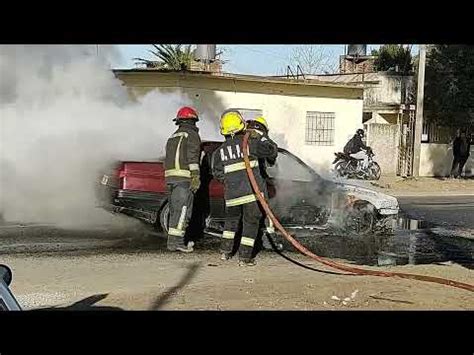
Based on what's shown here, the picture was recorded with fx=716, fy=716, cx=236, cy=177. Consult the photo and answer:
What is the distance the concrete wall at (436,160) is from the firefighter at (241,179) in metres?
19.6

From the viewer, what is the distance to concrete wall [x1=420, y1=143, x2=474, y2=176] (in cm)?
2742

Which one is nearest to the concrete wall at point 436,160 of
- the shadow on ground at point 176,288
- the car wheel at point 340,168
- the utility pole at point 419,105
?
the utility pole at point 419,105

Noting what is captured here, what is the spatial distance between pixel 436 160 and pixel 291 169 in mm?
18110

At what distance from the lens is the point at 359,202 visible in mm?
11234

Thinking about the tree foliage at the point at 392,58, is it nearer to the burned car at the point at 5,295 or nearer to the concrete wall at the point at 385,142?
the concrete wall at the point at 385,142

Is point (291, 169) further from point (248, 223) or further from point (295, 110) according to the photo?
point (295, 110)

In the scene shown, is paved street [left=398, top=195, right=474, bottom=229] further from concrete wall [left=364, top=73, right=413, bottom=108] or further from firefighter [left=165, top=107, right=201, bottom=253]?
concrete wall [left=364, top=73, right=413, bottom=108]

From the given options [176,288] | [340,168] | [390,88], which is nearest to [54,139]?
[176,288]

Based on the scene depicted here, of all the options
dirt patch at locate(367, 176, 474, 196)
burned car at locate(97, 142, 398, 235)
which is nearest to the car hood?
burned car at locate(97, 142, 398, 235)

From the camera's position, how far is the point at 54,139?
1219 cm

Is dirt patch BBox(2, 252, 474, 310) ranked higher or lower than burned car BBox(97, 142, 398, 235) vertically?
lower

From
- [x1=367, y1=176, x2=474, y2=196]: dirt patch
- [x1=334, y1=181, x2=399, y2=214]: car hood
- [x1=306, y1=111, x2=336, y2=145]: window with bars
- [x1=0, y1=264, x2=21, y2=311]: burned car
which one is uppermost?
[x1=306, y1=111, x2=336, y2=145]: window with bars

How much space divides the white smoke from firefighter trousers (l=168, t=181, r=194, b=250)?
7.59 ft
